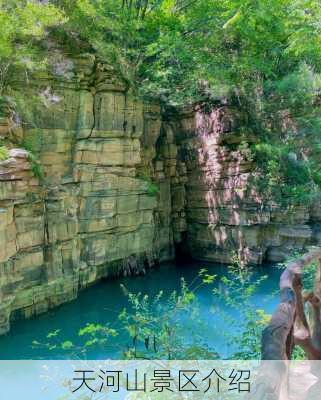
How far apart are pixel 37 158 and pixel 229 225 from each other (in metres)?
5.88

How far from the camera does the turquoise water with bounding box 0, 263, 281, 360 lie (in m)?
6.52

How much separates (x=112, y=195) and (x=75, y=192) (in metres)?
1.03

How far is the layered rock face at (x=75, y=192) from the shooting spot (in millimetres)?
7633

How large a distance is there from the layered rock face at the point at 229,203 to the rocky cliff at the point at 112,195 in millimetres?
29

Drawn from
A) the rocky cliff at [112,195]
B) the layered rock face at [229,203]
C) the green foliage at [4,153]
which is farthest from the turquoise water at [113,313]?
the green foliage at [4,153]

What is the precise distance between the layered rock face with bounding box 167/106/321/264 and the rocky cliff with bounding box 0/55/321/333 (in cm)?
3

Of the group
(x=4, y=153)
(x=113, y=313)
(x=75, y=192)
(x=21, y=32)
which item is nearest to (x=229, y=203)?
(x=75, y=192)

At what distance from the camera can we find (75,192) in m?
9.16

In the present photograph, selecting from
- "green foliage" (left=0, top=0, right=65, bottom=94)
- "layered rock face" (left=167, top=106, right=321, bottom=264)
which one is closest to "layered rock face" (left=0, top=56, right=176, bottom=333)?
"green foliage" (left=0, top=0, right=65, bottom=94)

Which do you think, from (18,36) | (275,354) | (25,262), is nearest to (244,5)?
(18,36)

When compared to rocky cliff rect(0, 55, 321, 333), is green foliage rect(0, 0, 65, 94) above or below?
above

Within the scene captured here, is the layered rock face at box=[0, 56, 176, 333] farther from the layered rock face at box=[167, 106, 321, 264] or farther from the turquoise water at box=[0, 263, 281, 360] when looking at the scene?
the layered rock face at box=[167, 106, 321, 264]

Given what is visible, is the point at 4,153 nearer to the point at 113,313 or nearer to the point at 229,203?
the point at 113,313

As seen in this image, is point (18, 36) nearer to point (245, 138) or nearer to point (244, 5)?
point (244, 5)
